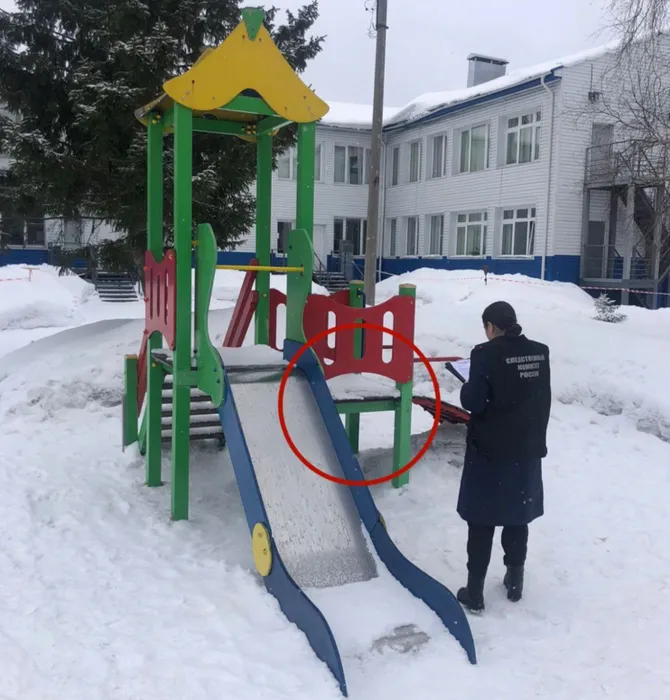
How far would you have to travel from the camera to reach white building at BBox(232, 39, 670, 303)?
69.0 ft

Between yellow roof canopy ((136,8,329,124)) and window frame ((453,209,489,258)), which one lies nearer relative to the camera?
yellow roof canopy ((136,8,329,124))

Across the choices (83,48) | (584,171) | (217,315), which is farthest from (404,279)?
(83,48)

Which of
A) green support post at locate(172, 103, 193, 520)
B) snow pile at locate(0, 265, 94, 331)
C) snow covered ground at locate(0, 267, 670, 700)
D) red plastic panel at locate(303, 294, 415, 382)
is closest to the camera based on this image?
snow covered ground at locate(0, 267, 670, 700)

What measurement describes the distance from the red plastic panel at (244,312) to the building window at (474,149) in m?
19.1

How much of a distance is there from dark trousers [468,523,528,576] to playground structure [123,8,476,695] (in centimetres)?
31

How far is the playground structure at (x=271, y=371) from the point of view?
13.7 ft

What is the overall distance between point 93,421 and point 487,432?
4.84 metres

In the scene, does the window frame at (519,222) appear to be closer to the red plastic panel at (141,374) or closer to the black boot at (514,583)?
the red plastic panel at (141,374)

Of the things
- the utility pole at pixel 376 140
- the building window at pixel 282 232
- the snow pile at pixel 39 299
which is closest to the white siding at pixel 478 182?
the building window at pixel 282 232

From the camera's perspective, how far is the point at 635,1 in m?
9.93

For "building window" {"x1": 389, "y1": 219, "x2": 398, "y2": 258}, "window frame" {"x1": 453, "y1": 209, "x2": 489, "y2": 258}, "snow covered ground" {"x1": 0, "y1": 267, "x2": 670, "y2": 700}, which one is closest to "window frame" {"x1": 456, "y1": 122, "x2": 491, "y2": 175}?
"window frame" {"x1": 453, "y1": 209, "x2": 489, "y2": 258}

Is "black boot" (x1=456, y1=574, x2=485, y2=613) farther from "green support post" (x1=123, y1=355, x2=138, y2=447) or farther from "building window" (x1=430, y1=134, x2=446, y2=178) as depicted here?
"building window" (x1=430, y1=134, x2=446, y2=178)

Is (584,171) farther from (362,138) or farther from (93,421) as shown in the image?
(93,421)

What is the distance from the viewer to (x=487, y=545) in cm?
407
